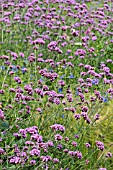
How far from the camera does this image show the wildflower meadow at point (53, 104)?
3.74 meters

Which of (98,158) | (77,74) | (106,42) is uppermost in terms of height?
(106,42)

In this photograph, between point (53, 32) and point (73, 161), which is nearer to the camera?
point (73, 161)

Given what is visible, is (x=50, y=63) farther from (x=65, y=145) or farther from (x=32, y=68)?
(x=65, y=145)

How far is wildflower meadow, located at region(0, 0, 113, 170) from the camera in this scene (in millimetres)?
3744

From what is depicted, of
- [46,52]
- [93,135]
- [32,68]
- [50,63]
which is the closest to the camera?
[93,135]

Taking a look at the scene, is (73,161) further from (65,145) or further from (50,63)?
(50,63)

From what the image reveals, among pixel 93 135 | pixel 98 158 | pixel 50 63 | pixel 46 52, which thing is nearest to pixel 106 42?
pixel 46 52

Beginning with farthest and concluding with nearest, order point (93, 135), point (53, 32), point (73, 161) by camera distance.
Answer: point (53, 32), point (93, 135), point (73, 161)

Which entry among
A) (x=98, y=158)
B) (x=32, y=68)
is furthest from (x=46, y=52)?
(x=98, y=158)

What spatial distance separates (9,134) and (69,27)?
10.3 feet

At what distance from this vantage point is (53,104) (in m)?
4.85

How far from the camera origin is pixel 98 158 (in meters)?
4.30

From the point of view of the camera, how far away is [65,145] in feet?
13.0

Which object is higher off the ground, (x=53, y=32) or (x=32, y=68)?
(x=53, y=32)
